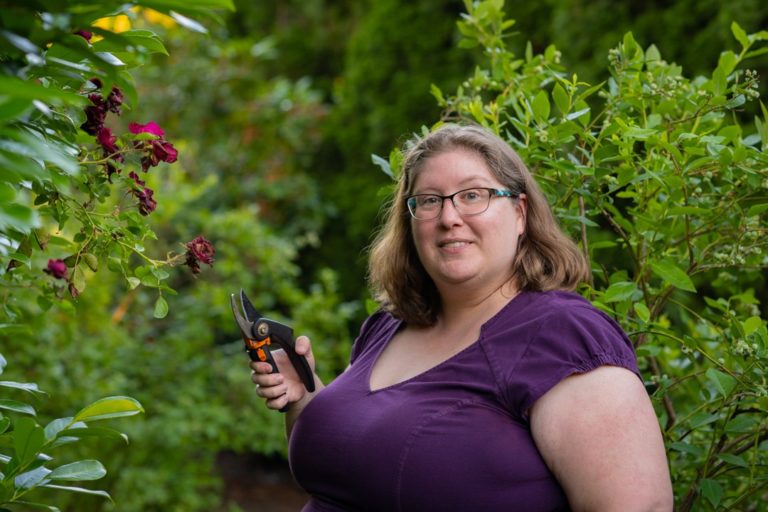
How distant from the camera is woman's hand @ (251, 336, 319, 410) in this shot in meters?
2.35

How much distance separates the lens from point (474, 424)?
1.91 meters

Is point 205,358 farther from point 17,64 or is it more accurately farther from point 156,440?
point 17,64

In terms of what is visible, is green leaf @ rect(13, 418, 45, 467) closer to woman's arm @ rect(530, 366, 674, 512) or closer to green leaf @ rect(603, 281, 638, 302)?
woman's arm @ rect(530, 366, 674, 512)

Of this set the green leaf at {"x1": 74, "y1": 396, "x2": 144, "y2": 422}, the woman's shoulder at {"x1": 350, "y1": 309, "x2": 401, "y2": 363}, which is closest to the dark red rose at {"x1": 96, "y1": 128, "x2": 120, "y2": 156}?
the green leaf at {"x1": 74, "y1": 396, "x2": 144, "y2": 422}

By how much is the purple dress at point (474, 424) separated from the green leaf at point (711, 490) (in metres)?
0.43

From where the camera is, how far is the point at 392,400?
2090 mm

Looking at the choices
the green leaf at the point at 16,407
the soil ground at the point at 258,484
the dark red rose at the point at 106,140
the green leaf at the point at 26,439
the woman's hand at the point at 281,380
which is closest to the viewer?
the green leaf at the point at 26,439

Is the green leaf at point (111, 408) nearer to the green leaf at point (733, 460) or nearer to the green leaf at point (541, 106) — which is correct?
the green leaf at point (541, 106)

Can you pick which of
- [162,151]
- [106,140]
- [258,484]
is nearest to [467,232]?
[162,151]

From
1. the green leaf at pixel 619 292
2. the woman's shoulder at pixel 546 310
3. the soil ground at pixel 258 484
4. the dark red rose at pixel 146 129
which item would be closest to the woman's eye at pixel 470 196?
the woman's shoulder at pixel 546 310

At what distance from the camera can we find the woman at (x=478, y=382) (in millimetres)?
1796

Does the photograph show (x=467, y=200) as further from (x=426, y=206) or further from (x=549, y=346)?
(x=549, y=346)

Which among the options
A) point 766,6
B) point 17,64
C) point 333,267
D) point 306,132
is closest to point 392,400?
point 17,64

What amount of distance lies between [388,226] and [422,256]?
0.33 metres
